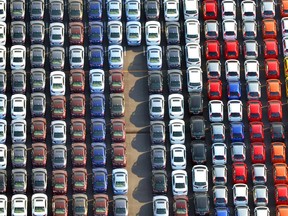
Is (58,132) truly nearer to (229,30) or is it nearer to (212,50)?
(212,50)

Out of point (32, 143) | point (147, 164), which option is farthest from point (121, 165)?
point (32, 143)

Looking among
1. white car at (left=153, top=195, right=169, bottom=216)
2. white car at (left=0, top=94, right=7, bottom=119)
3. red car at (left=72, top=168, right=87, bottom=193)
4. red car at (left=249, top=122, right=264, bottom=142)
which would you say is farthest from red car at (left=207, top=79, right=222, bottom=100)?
white car at (left=0, top=94, right=7, bottom=119)

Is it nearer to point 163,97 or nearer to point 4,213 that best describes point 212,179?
point 163,97

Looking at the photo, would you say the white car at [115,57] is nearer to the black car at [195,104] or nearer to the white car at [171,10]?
the white car at [171,10]

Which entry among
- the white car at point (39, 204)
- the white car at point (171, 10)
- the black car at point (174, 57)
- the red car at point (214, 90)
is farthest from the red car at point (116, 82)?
the white car at point (39, 204)

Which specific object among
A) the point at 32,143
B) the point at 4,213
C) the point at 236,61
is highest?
the point at 236,61

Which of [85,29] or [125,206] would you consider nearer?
[125,206]

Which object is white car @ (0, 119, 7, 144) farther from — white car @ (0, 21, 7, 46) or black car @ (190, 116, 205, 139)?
black car @ (190, 116, 205, 139)

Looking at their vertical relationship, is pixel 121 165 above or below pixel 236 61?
below
